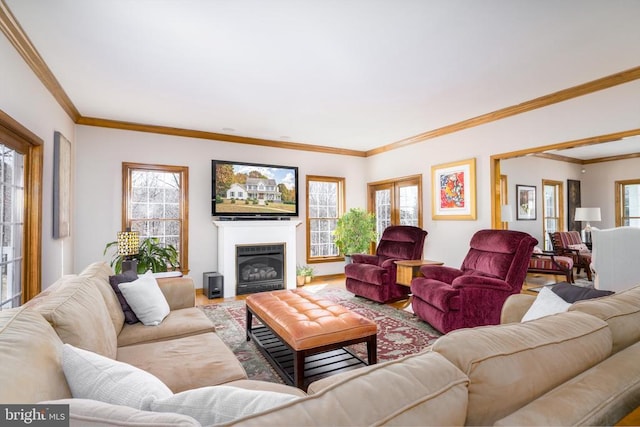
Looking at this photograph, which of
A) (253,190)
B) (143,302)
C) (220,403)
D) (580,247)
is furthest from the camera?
(580,247)

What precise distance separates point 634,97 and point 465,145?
1860 millimetres

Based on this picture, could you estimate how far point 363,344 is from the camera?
3010 millimetres

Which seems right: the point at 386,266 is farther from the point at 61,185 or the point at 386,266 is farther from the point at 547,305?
the point at 61,185

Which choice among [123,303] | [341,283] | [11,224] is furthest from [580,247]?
[11,224]

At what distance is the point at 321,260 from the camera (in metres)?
6.30

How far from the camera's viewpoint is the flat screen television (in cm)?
521

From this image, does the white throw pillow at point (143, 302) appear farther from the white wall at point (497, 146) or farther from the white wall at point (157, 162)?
the white wall at point (497, 146)

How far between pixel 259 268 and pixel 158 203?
1.91m

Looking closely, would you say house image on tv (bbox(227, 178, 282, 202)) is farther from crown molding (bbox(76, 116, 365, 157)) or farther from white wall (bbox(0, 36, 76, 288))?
white wall (bbox(0, 36, 76, 288))

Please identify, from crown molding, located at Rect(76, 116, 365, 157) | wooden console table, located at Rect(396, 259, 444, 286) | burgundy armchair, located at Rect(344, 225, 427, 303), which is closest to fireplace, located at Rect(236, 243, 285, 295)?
burgundy armchair, located at Rect(344, 225, 427, 303)

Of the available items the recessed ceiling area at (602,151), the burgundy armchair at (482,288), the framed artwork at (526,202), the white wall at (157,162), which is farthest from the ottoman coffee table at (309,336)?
the framed artwork at (526,202)

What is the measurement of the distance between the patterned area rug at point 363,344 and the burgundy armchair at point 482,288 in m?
0.22

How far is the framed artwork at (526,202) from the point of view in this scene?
5703mm

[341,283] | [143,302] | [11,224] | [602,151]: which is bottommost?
[341,283]
